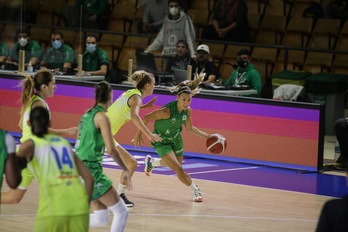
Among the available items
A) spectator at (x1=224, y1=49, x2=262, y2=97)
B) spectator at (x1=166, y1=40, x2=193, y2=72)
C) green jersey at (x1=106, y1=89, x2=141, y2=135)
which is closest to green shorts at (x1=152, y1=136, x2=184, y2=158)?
green jersey at (x1=106, y1=89, x2=141, y2=135)

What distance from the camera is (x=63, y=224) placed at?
6.58m

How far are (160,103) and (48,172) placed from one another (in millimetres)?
9198

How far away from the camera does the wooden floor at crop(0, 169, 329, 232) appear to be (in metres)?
10.6

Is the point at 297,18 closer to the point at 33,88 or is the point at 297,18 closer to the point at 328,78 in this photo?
the point at 328,78

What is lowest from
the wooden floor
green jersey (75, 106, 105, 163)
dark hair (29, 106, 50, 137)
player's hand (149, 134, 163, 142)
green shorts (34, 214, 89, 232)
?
the wooden floor

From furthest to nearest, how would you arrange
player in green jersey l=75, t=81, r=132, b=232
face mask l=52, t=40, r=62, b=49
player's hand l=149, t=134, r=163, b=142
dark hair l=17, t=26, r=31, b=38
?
dark hair l=17, t=26, r=31, b=38 → face mask l=52, t=40, r=62, b=49 → player's hand l=149, t=134, r=163, b=142 → player in green jersey l=75, t=81, r=132, b=232

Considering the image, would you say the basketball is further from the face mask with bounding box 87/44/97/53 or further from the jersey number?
the jersey number

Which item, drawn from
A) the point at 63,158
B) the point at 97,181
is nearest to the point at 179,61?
the point at 97,181

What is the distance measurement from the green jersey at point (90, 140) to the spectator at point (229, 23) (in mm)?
9813

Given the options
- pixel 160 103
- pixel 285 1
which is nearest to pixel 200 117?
pixel 160 103

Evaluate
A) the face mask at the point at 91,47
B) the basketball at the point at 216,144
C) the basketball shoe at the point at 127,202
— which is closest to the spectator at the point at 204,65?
the face mask at the point at 91,47

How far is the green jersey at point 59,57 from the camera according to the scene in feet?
55.6

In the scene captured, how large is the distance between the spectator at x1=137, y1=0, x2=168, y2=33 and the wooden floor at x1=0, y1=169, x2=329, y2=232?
3887 millimetres

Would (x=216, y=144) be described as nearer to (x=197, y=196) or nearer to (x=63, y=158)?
(x=197, y=196)
